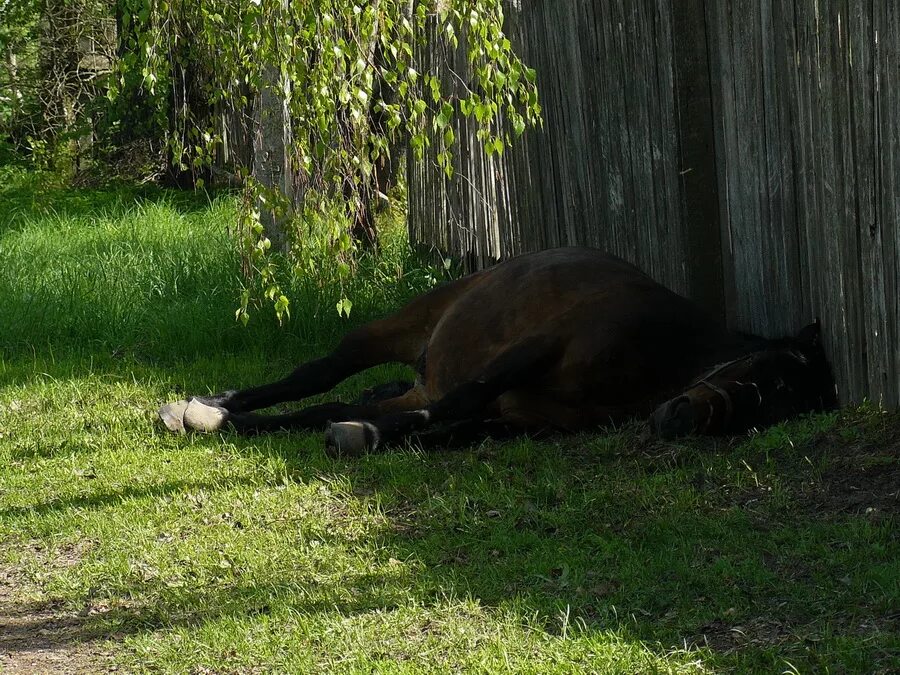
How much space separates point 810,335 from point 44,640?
3320 mm

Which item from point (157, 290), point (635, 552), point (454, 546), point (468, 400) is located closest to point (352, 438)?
point (468, 400)

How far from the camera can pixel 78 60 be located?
59.7 ft

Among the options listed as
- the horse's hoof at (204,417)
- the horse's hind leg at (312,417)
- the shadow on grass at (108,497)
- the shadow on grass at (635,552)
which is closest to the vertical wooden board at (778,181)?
the shadow on grass at (635,552)

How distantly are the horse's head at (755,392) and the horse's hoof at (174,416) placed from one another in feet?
7.96

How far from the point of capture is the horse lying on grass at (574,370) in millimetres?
4848

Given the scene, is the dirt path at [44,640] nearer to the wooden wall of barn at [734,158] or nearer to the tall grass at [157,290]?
the tall grass at [157,290]

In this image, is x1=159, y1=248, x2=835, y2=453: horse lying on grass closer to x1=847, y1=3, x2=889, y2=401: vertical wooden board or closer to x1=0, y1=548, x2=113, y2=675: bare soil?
x1=847, y1=3, x2=889, y2=401: vertical wooden board

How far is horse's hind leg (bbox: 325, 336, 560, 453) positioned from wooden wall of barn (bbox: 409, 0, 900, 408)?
3.86ft

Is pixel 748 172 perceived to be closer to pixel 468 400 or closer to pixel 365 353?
pixel 468 400

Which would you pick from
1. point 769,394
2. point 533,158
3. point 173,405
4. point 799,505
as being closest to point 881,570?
point 799,505

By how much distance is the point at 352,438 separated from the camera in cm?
514

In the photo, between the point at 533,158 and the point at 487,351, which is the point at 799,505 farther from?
the point at 533,158

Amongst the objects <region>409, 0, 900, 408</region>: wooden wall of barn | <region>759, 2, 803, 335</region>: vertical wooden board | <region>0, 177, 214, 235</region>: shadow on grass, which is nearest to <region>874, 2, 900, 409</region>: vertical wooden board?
<region>409, 0, 900, 408</region>: wooden wall of barn

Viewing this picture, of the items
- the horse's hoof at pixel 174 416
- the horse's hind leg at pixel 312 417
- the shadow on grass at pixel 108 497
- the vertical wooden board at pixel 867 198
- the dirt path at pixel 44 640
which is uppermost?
the vertical wooden board at pixel 867 198
